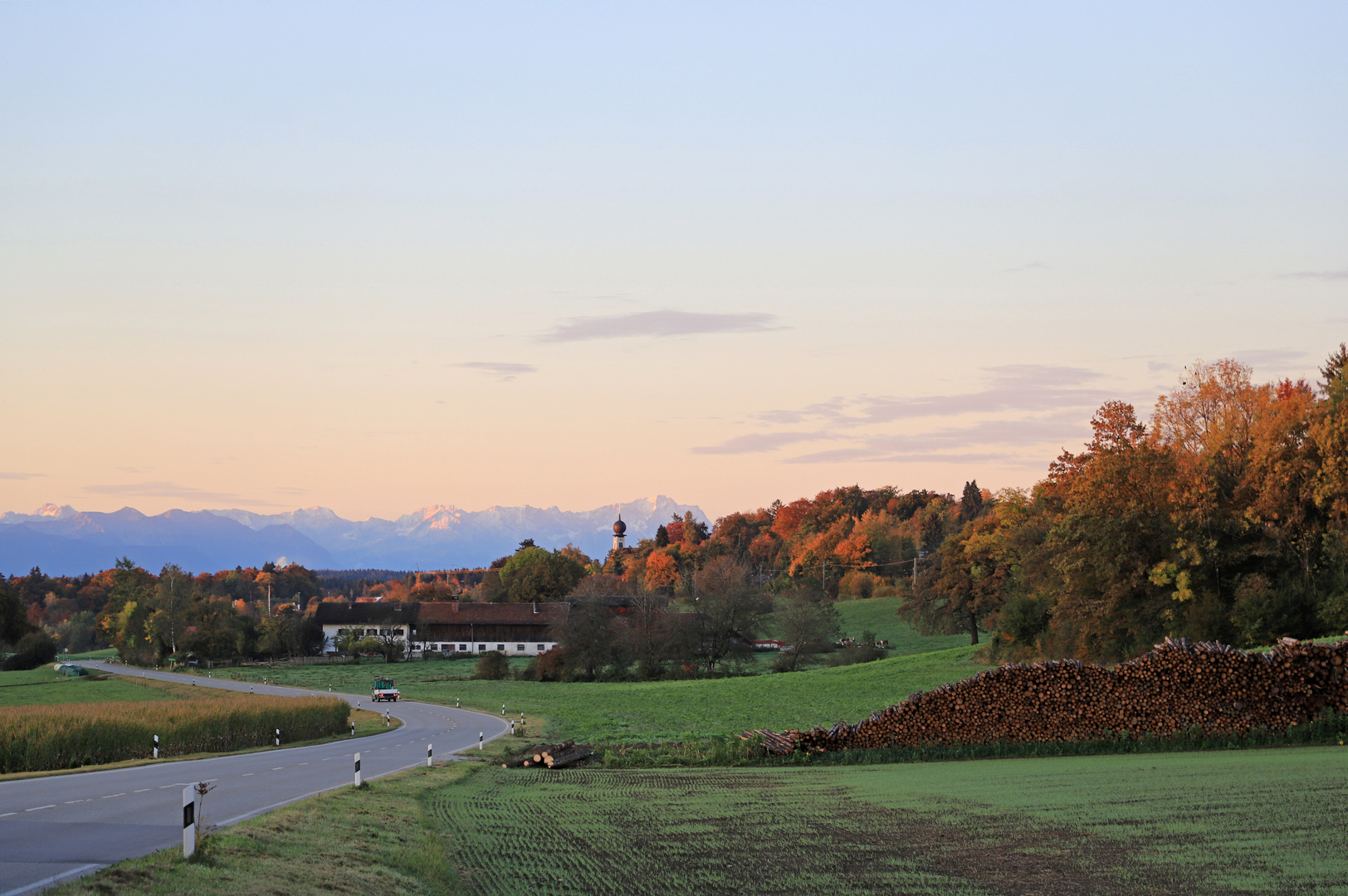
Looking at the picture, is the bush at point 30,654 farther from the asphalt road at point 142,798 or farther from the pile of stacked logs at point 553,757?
Answer: the pile of stacked logs at point 553,757

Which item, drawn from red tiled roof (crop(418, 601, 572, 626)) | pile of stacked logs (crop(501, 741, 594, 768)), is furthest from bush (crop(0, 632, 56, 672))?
pile of stacked logs (crop(501, 741, 594, 768))

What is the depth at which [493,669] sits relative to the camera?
88.8 m

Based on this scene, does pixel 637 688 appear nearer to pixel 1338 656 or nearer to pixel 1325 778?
pixel 1338 656

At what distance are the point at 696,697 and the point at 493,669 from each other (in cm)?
3412

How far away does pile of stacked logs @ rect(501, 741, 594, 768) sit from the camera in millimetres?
27797

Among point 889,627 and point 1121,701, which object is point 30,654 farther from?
point 1121,701

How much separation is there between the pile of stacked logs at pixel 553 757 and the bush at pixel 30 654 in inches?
3932

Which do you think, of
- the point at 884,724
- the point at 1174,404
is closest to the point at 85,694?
the point at 884,724

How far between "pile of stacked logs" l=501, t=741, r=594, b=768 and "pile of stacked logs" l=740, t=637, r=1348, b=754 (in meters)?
5.05

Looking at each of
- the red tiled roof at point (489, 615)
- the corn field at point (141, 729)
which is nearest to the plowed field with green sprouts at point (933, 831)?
the corn field at point (141, 729)

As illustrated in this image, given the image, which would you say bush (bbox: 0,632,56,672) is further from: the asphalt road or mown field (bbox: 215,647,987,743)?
the asphalt road

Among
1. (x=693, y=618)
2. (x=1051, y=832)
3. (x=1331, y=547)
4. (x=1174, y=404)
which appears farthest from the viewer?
(x=693, y=618)

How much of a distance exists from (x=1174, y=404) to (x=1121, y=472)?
23.1 feet

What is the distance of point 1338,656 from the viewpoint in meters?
25.5
